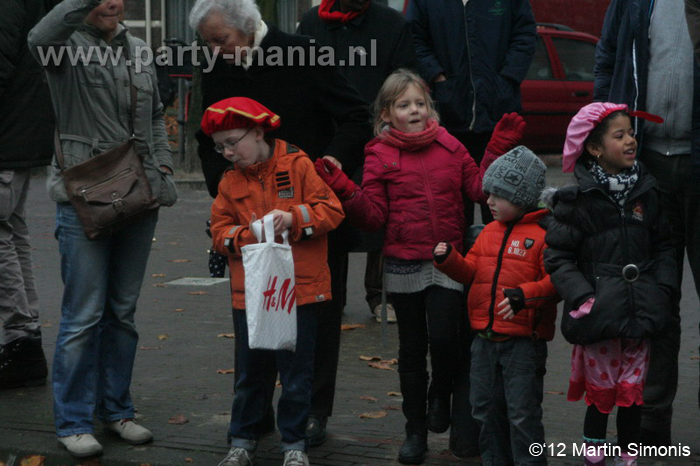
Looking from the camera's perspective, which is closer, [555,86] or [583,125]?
[583,125]

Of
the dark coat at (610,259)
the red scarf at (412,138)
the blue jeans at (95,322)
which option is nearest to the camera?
the dark coat at (610,259)

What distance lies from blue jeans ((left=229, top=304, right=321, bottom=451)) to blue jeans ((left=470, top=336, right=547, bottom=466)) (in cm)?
70

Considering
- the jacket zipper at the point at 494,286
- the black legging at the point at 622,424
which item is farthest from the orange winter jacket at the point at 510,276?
the black legging at the point at 622,424

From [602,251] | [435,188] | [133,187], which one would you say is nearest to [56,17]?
[133,187]

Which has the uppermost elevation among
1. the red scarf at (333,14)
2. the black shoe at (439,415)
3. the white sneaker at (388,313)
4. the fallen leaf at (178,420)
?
the red scarf at (333,14)

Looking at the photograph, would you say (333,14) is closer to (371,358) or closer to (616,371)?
(371,358)

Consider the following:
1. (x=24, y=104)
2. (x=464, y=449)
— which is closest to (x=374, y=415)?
(x=464, y=449)

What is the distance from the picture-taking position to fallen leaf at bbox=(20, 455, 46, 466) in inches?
194

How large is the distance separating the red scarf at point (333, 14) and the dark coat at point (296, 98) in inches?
40.7

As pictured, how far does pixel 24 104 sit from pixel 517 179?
2.73 m

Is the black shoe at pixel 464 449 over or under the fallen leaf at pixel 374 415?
over

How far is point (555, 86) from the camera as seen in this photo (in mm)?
17406

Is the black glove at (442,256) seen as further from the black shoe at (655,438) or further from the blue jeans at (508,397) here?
the black shoe at (655,438)

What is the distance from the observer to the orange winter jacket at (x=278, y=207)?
4.57m
